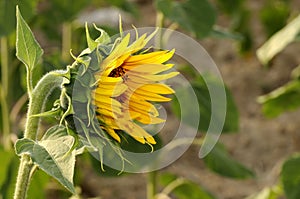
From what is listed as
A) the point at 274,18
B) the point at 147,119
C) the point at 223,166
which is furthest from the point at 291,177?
the point at 274,18

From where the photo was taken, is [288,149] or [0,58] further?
[288,149]

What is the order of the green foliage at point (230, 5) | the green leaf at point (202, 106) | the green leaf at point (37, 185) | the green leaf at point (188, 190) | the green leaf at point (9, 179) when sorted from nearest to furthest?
1. the green leaf at point (9, 179)
2. the green leaf at point (37, 185)
3. the green leaf at point (202, 106)
4. the green leaf at point (188, 190)
5. the green foliage at point (230, 5)

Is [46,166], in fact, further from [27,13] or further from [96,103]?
[27,13]

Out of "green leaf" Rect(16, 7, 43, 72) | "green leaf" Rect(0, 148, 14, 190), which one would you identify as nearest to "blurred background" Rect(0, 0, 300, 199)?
"green leaf" Rect(0, 148, 14, 190)

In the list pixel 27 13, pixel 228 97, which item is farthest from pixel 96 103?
pixel 228 97

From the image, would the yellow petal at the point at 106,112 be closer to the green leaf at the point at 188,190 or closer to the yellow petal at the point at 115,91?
the yellow petal at the point at 115,91

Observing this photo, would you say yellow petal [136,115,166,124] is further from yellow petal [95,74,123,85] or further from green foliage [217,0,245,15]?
green foliage [217,0,245,15]

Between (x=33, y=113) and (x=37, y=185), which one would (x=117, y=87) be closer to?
(x=33, y=113)

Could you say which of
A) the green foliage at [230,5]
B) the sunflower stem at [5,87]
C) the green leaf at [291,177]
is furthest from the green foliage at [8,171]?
the green foliage at [230,5]
